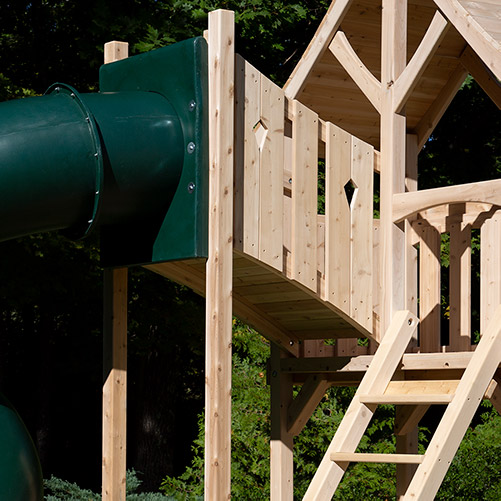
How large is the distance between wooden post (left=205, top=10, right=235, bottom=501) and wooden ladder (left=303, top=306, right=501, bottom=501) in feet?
1.97

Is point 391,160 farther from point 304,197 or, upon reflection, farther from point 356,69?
point 304,197

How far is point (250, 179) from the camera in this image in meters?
6.11

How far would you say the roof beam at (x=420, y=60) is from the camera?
703 centimetres

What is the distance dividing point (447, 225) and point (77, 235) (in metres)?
2.70

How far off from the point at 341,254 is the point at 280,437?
223cm

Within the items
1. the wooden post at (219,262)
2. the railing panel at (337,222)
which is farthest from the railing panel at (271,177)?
the railing panel at (337,222)

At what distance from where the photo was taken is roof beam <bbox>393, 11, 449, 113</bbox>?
7.03m

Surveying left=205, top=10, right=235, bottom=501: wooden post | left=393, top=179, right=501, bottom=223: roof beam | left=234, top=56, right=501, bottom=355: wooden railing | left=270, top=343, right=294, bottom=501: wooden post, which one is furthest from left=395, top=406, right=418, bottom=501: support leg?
left=205, top=10, right=235, bottom=501: wooden post

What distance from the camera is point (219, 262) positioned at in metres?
5.75

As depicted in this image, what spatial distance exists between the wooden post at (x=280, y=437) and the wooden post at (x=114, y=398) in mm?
1998

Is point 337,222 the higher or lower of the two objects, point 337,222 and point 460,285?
the higher

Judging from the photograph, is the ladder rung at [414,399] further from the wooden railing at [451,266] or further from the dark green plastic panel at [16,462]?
the dark green plastic panel at [16,462]

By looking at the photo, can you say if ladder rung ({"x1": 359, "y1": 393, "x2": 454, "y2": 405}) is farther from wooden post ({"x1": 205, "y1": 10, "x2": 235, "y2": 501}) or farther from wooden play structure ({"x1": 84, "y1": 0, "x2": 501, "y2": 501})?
wooden post ({"x1": 205, "y1": 10, "x2": 235, "y2": 501})

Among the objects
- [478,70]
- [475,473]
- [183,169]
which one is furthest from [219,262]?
[475,473]
